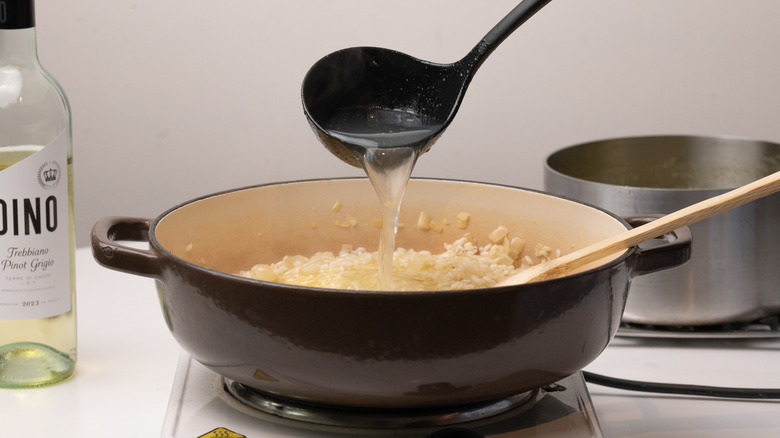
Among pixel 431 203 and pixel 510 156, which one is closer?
pixel 431 203

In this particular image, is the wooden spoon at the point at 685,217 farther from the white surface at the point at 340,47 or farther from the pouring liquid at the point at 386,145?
the white surface at the point at 340,47

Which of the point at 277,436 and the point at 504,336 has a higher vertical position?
the point at 504,336

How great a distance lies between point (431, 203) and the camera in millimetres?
1028

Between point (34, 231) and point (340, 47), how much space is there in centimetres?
108

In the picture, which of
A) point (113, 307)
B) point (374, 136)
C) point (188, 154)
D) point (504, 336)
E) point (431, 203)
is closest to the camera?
point (504, 336)

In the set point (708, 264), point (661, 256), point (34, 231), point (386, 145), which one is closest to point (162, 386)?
point (34, 231)

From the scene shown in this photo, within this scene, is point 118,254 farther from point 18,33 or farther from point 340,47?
point 340,47

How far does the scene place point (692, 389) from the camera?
0.85 meters

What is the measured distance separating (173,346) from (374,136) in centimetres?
32

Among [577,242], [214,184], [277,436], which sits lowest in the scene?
[214,184]

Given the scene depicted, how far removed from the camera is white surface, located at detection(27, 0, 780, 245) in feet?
6.05

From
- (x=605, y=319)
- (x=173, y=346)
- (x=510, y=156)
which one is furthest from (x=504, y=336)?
(x=510, y=156)

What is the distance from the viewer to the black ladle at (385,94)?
906 millimetres

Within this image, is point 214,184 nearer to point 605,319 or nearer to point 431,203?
point 431,203
